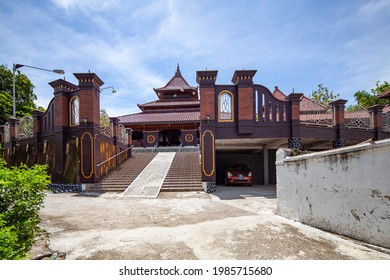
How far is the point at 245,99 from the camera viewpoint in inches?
453

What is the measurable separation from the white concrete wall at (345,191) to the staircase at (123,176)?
863 cm

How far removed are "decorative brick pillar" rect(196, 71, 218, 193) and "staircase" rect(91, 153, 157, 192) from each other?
4.48m

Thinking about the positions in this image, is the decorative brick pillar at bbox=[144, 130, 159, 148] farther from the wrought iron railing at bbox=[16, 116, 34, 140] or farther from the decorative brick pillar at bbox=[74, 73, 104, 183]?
the decorative brick pillar at bbox=[74, 73, 104, 183]

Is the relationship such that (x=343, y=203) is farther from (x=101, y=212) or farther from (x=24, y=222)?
(x=101, y=212)

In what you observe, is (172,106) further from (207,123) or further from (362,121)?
(362,121)

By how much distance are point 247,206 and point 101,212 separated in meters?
5.02

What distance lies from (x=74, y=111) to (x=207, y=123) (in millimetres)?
7621

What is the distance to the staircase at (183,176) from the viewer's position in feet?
37.0

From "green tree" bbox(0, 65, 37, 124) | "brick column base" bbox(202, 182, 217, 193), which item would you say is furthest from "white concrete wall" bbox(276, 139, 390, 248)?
"green tree" bbox(0, 65, 37, 124)

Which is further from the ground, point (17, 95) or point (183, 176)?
point (17, 95)

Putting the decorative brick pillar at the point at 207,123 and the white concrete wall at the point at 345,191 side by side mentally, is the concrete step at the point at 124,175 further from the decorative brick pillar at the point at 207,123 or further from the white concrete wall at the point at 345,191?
the white concrete wall at the point at 345,191

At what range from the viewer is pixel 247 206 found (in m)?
7.85

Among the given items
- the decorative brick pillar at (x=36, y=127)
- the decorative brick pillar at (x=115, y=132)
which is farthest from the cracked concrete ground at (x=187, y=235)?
the decorative brick pillar at (x=36, y=127)

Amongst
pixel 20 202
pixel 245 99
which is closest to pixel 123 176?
pixel 245 99
